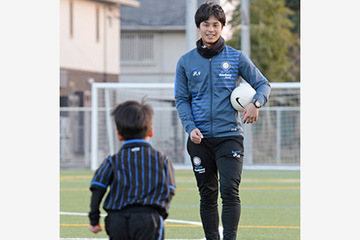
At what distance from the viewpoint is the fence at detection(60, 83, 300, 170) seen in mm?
20703

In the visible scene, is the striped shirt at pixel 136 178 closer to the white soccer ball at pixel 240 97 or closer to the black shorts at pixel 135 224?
the black shorts at pixel 135 224

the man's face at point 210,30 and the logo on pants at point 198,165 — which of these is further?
the logo on pants at point 198,165

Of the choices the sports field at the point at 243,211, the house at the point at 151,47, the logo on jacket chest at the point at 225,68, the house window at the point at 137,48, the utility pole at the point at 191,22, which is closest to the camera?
the logo on jacket chest at the point at 225,68

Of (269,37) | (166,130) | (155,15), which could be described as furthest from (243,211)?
(155,15)

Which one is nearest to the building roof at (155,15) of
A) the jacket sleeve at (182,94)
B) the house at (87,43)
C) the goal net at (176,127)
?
the house at (87,43)

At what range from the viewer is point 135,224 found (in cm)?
484

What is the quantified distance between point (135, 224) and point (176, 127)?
1694 centimetres

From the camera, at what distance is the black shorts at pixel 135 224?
190 inches

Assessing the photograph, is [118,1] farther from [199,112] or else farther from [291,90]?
[199,112]

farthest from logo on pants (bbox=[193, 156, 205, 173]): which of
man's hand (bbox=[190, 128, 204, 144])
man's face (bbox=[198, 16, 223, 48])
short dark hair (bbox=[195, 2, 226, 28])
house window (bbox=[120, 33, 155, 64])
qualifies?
house window (bbox=[120, 33, 155, 64])

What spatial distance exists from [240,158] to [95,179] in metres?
1.65

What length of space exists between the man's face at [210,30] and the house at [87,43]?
88.8ft

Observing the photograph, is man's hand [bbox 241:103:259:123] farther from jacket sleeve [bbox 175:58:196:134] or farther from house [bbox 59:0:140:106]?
house [bbox 59:0:140:106]

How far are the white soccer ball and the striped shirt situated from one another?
1.36 metres
